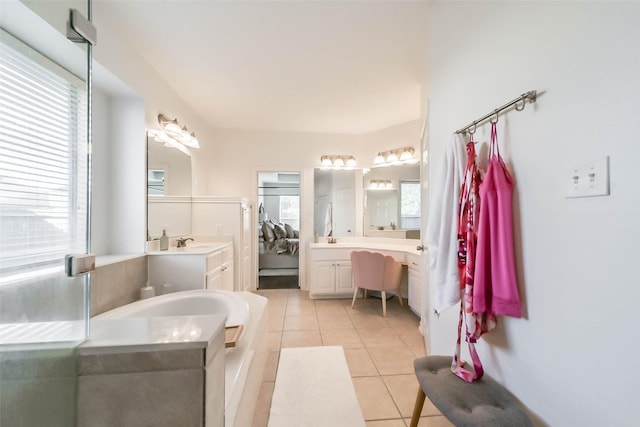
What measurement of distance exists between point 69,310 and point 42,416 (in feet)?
0.75

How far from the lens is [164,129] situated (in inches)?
93.7

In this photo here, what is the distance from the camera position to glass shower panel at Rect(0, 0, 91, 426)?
49cm

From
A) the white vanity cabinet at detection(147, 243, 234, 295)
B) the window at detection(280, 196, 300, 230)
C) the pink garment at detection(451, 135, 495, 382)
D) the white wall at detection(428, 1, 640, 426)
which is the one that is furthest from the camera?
the window at detection(280, 196, 300, 230)

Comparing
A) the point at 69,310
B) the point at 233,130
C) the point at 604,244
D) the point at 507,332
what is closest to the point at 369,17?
the point at 604,244

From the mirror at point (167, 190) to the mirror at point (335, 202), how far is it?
74.7 inches

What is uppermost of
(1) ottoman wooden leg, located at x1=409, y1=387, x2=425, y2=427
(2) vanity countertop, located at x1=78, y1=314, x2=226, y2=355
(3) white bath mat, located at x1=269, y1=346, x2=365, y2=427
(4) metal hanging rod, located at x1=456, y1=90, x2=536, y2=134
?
(4) metal hanging rod, located at x1=456, y1=90, x2=536, y2=134

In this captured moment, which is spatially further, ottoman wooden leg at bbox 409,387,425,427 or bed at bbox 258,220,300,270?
bed at bbox 258,220,300,270

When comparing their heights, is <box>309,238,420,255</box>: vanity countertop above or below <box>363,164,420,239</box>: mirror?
below

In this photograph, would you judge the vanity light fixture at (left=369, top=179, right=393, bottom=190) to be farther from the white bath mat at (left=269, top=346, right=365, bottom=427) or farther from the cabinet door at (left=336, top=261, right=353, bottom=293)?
the white bath mat at (left=269, top=346, right=365, bottom=427)

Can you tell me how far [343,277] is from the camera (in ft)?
11.6

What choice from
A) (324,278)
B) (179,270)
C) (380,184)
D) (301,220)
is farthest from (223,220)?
(380,184)

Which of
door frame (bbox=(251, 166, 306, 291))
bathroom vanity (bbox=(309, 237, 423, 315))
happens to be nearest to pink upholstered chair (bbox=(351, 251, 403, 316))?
bathroom vanity (bbox=(309, 237, 423, 315))

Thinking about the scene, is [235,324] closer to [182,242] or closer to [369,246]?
[182,242]

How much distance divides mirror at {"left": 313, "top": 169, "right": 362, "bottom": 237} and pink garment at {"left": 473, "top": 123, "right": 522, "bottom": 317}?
293 centimetres
